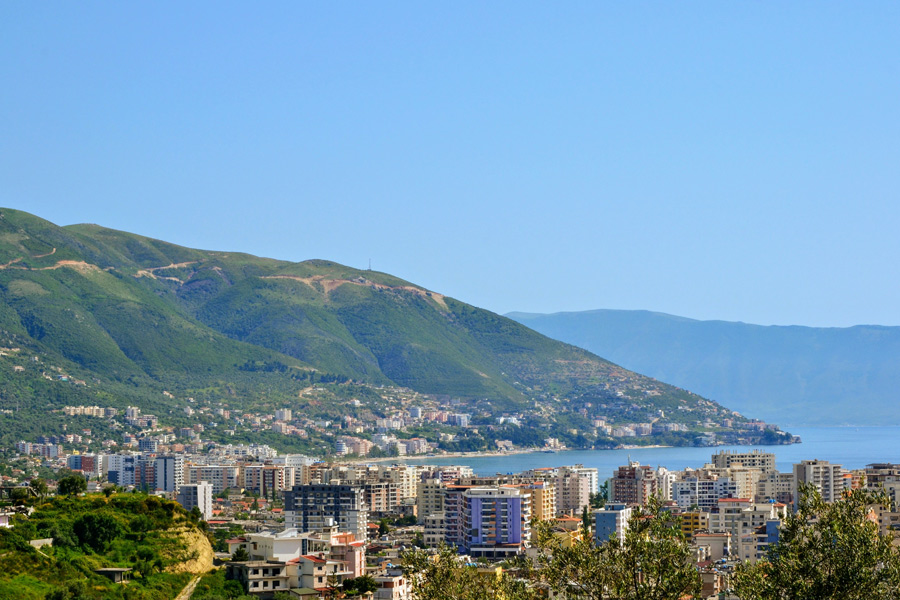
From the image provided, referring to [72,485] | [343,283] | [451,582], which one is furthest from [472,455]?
[451,582]

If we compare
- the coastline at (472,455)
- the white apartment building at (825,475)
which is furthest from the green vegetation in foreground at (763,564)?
the coastline at (472,455)

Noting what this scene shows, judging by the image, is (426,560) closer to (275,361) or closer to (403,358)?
(275,361)

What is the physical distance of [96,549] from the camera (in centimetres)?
1945

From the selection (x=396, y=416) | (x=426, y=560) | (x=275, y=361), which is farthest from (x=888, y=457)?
(x=426, y=560)

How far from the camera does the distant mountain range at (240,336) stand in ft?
293

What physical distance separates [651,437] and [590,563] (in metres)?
98.1

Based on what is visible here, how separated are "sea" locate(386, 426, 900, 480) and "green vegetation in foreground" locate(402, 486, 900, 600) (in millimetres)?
54459

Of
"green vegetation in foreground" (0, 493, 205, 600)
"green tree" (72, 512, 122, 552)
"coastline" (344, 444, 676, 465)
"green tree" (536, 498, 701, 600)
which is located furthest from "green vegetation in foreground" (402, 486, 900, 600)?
"coastline" (344, 444, 676, 465)

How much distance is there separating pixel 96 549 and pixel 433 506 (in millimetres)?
20882

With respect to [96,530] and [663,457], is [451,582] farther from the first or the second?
[663,457]

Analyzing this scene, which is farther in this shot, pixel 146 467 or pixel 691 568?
pixel 146 467

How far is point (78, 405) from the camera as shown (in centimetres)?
7831

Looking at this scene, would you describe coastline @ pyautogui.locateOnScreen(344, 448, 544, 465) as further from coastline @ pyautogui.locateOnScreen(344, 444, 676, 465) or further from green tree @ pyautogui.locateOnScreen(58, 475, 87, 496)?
green tree @ pyautogui.locateOnScreen(58, 475, 87, 496)

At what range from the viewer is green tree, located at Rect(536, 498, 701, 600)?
8469 mm
